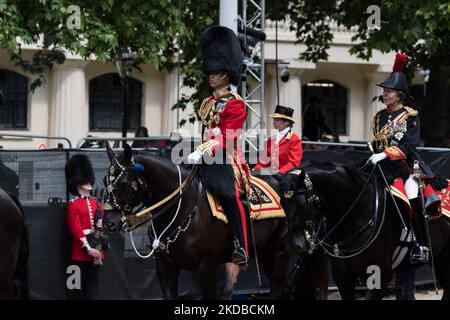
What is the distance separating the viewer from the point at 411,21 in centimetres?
1862

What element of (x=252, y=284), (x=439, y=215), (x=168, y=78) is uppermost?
(x=168, y=78)

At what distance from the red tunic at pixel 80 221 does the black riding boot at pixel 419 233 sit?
339 centimetres

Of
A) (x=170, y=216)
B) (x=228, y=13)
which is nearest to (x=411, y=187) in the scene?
(x=170, y=216)

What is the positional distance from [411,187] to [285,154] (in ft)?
6.05

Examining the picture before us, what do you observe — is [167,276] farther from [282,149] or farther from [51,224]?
[282,149]

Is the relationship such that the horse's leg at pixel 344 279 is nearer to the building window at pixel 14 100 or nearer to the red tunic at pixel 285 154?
the red tunic at pixel 285 154

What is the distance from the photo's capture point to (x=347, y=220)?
10.8 m

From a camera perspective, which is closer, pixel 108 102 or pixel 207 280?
pixel 207 280

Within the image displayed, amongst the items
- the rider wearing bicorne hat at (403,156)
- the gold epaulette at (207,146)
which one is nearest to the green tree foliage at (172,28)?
the rider wearing bicorne hat at (403,156)

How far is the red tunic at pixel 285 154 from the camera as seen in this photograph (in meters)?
12.5

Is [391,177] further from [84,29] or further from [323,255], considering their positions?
[84,29]
